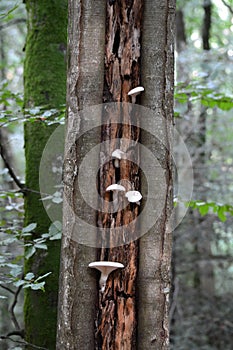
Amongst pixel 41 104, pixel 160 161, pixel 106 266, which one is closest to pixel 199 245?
pixel 41 104

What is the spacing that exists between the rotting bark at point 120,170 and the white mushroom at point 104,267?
2cm

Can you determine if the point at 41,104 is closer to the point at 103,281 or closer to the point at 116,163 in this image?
the point at 116,163

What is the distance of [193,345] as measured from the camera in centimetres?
600

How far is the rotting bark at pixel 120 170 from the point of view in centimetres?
171

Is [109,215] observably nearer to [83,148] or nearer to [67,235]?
[67,235]

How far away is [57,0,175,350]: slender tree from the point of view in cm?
172

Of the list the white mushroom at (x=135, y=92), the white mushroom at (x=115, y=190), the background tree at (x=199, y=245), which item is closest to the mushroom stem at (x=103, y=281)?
the white mushroom at (x=115, y=190)

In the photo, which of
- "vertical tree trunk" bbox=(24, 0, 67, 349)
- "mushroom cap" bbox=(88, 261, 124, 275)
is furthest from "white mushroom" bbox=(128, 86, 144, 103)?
"vertical tree trunk" bbox=(24, 0, 67, 349)

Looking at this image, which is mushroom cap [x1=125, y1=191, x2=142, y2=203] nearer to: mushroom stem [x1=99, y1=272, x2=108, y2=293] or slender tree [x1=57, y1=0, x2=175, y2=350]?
slender tree [x1=57, y1=0, x2=175, y2=350]

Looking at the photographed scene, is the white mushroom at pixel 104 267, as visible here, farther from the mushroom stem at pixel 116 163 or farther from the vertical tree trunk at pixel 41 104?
the vertical tree trunk at pixel 41 104

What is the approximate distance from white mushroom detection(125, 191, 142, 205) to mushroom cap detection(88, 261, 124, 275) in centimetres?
27

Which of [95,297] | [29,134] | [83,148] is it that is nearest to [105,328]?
[95,297]

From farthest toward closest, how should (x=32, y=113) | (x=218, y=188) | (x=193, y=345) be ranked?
(x=218, y=188) < (x=193, y=345) < (x=32, y=113)

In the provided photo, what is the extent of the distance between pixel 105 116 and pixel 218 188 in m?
5.26
